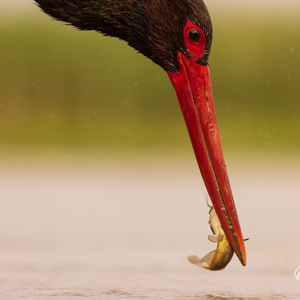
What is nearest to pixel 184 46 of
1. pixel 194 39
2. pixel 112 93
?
pixel 194 39

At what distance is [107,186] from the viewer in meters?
10.3

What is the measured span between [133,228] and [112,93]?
278 inches

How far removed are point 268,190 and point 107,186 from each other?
5.61 ft

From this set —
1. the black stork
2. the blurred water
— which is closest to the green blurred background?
the blurred water

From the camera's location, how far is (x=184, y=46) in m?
5.16

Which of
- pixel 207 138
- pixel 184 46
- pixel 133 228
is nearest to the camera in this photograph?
pixel 207 138

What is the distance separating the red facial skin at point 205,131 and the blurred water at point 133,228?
414 mm

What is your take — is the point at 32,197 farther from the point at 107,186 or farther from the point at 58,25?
the point at 58,25

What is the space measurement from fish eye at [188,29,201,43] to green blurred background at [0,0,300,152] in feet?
27.9

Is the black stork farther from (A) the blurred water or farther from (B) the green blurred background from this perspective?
(B) the green blurred background

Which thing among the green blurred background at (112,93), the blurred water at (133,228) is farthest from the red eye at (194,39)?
the green blurred background at (112,93)

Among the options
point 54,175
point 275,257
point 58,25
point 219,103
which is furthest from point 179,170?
point 275,257

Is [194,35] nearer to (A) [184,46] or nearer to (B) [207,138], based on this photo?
(A) [184,46]

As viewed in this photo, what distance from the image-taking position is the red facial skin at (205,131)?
489cm
